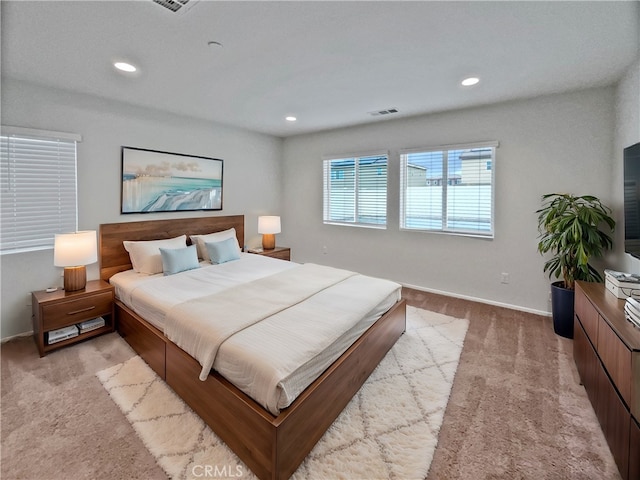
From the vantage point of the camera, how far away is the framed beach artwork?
3.61 m

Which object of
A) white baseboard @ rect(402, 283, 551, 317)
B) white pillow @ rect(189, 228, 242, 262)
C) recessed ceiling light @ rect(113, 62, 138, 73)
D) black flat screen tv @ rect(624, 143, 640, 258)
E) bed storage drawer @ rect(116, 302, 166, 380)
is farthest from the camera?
white pillow @ rect(189, 228, 242, 262)

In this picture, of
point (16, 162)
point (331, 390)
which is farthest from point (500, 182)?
point (16, 162)

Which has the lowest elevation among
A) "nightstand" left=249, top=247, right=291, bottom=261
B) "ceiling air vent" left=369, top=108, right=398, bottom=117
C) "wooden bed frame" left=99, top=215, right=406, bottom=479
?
"wooden bed frame" left=99, top=215, right=406, bottom=479

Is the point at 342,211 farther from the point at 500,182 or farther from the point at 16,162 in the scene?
the point at 16,162

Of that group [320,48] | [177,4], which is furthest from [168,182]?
[320,48]

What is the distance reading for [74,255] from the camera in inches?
110

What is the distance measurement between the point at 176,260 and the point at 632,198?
4.11 metres

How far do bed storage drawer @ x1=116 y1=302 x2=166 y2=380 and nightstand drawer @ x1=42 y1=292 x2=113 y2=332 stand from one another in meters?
0.13

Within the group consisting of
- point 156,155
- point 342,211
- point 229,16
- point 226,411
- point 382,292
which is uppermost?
point 229,16

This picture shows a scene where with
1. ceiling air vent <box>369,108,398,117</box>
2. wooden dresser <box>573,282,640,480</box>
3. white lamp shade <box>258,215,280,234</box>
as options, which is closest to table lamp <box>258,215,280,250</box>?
white lamp shade <box>258,215,280,234</box>

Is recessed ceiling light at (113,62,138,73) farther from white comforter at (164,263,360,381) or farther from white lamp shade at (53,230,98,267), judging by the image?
white comforter at (164,263,360,381)

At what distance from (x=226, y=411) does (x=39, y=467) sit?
1006 mm

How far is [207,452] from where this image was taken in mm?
1663

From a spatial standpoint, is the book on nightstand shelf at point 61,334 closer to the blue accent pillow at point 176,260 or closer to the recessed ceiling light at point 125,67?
the blue accent pillow at point 176,260
